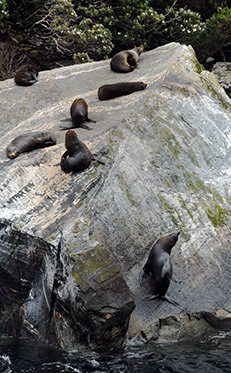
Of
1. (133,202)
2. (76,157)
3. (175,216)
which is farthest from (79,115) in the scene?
(175,216)

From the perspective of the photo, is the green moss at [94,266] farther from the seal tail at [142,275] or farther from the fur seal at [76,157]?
the fur seal at [76,157]

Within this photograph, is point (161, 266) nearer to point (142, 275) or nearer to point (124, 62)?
point (142, 275)

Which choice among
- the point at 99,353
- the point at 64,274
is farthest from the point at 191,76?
the point at 99,353

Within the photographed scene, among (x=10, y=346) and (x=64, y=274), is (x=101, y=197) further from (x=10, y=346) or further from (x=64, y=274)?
(x=10, y=346)

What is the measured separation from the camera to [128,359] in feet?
16.5

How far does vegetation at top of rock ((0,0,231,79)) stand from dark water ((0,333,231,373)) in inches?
417

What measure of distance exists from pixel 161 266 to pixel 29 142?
2.75m

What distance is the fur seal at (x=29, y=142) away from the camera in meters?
6.77

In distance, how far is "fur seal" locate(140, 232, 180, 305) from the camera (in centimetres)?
571

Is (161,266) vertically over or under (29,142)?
under

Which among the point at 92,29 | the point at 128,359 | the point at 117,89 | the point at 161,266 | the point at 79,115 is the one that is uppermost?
the point at 92,29

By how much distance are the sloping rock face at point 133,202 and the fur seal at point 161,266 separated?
0.11 m

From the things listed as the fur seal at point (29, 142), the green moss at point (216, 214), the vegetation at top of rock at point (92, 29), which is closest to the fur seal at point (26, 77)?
the fur seal at point (29, 142)

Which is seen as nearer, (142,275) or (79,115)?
(142,275)
